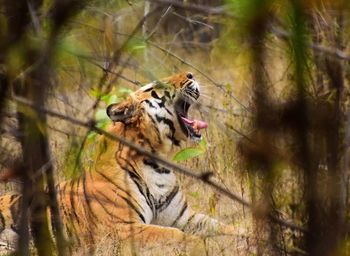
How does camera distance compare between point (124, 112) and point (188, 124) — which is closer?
point (124, 112)

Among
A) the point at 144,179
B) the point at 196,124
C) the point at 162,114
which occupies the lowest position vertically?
the point at 144,179

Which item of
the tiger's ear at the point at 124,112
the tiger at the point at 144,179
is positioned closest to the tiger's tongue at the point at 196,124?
the tiger at the point at 144,179

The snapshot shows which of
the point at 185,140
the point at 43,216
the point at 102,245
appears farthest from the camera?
the point at 185,140

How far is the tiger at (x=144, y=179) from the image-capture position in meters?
5.72

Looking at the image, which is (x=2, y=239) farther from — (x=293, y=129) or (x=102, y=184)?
(x=293, y=129)

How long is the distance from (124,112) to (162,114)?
0.35 meters

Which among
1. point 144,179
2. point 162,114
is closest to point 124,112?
point 162,114

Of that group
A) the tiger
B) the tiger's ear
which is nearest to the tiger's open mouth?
the tiger

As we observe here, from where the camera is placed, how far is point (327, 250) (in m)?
1.15

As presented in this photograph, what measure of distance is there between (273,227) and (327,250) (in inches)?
4.9

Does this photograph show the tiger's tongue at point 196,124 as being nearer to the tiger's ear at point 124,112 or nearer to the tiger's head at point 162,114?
the tiger's head at point 162,114

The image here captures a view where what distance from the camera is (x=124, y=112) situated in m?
6.18

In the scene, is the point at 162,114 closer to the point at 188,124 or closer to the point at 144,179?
the point at 188,124

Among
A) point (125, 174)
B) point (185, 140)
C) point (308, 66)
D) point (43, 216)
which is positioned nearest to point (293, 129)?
point (308, 66)
